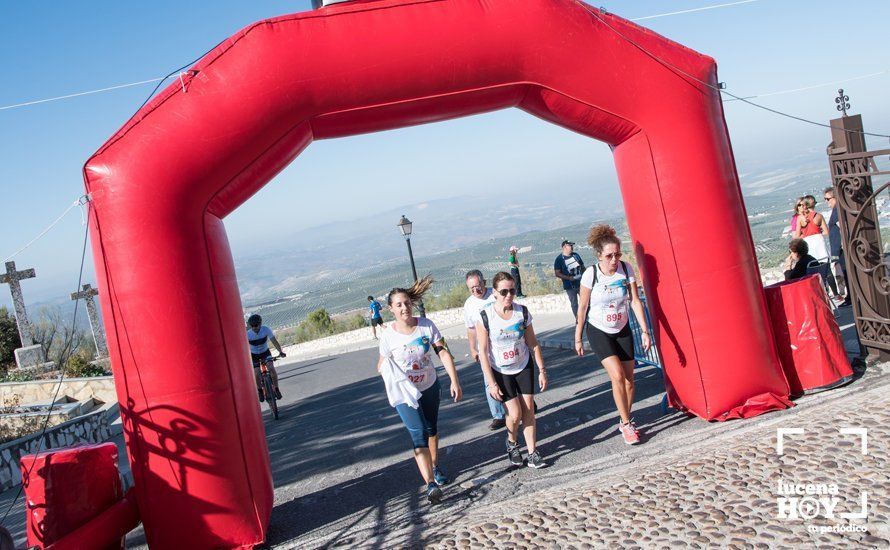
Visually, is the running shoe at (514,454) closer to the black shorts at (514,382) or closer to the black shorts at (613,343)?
the black shorts at (514,382)

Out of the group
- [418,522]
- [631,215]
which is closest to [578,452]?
[418,522]

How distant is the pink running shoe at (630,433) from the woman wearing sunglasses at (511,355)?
2.41 ft

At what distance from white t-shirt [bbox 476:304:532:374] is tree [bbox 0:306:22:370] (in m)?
21.9

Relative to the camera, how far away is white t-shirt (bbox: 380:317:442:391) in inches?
233

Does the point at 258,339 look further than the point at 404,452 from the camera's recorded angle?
Yes

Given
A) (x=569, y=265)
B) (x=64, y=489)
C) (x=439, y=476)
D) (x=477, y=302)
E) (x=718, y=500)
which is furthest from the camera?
(x=569, y=265)

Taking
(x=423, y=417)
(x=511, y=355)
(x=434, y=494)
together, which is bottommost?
(x=434, y=494)

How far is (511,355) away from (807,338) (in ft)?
8.64

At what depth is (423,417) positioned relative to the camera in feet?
19.5

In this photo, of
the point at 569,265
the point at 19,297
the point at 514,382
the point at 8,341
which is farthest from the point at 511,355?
the point at 8,341

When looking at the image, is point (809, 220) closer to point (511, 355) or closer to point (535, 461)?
point (511, 355)

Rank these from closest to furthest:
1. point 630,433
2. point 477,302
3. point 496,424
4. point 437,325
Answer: point 630,433, point 477,302, point 496,424, point 437,325

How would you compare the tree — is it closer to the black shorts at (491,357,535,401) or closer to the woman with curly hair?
the woman with curly hair

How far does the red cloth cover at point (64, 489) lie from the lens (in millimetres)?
4984
